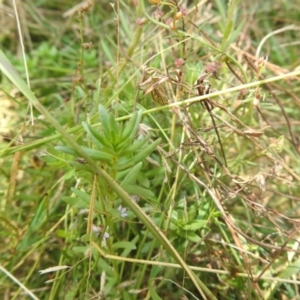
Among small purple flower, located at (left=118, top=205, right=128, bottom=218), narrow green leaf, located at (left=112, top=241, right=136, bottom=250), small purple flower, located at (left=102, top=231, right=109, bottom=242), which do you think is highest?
small purple flower, located at (left=118, top=205, right=128, bottom=218)

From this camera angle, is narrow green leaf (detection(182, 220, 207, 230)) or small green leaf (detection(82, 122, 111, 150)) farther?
narrow green leaf (detection(182, 220, 207, 230))

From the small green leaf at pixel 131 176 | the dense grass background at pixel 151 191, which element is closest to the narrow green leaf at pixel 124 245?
the dense grass background at pixel 151 191

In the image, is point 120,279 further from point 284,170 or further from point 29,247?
point 284,170

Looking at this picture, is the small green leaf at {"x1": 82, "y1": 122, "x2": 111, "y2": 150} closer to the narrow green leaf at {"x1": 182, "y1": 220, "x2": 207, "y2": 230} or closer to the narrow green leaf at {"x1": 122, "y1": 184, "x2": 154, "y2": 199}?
the narrow green leaf at {"x1": 122, "y1": 184, "x2": 154, "y2": 199}

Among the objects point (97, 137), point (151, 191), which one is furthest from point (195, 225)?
point (97, 137)

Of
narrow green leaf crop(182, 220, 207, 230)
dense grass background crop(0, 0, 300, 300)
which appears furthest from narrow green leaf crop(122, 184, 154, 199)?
narrow green leaf crop(182, 220, 207, 230)

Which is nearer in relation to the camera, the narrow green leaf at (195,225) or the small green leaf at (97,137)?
the small green leaf at (97,137)

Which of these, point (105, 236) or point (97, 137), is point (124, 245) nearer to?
point (105, 236)

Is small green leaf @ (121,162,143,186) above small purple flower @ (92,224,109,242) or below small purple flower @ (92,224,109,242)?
above

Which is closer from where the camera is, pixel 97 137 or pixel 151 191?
pixel 97 137

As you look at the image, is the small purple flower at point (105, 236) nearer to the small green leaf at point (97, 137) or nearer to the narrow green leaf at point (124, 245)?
the narrow green leaf at point (124, 245)
